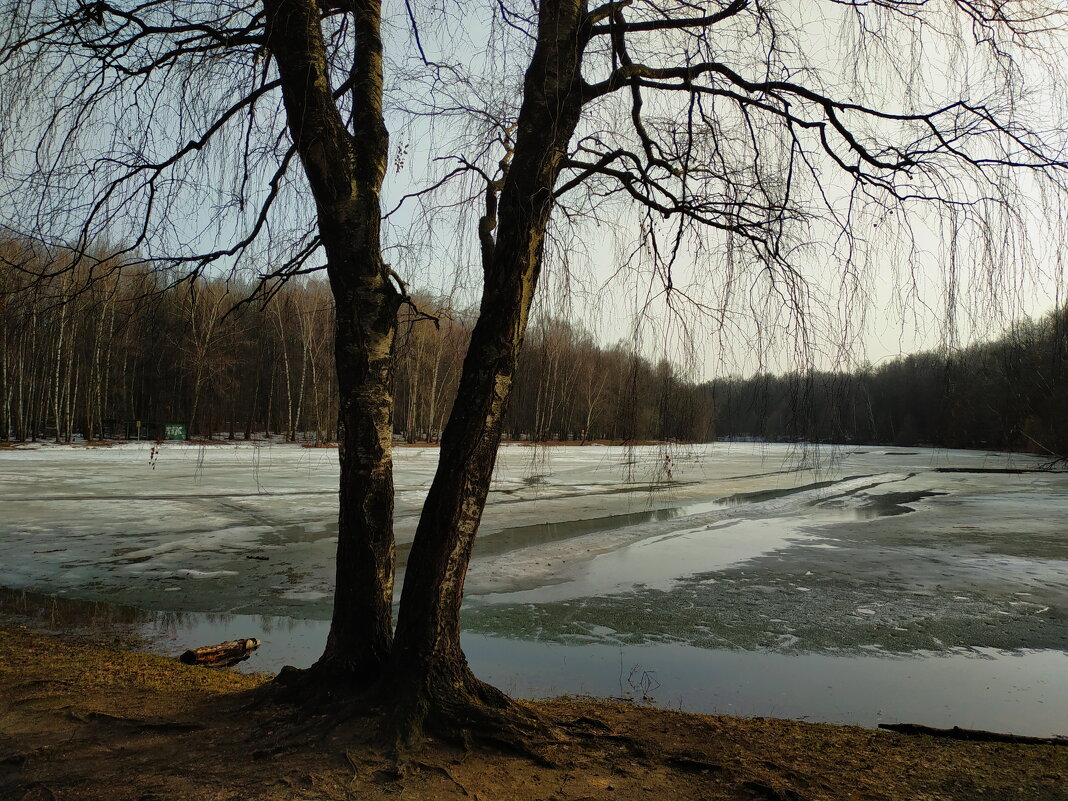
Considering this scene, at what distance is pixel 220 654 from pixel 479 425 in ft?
13.8

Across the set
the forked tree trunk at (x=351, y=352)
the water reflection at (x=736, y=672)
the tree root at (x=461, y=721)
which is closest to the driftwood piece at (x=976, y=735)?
the water reflection at (x=736, y=672)

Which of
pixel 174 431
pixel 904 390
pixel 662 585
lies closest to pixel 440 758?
pixel 904 390

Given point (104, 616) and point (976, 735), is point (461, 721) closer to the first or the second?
point (976, 735)

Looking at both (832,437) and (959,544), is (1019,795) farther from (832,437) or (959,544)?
(959,544)

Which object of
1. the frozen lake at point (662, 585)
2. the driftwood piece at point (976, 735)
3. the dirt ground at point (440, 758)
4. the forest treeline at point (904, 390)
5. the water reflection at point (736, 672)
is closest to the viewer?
the dirt ground at point (440, 758)

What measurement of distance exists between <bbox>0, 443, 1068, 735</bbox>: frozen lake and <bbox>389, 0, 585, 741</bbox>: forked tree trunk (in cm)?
161

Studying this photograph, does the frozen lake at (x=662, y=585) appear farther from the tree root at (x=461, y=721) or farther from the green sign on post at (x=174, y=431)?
the green sign on post at (x=174, y=431)

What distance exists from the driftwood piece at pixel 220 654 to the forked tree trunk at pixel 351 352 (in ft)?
8.78

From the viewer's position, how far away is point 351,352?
4.13m

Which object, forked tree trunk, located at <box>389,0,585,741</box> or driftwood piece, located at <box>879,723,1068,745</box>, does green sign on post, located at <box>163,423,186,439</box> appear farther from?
driftwood piece, located at <box>879,723,1068,745</box>

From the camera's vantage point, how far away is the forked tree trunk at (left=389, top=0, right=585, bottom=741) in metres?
3.81

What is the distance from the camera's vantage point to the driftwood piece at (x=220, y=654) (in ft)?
20.4

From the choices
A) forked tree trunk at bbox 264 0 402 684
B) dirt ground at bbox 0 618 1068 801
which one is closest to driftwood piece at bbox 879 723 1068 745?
dirt ground at bbox 0 618 1068 801

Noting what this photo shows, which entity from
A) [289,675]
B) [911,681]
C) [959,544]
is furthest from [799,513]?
[289,675]
